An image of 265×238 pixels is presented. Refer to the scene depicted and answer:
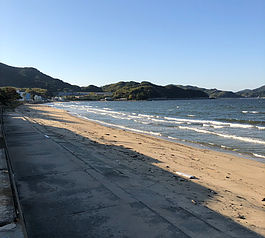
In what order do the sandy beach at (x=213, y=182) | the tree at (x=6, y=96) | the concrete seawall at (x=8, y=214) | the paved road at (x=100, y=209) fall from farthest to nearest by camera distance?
1. the tree at (x=6, y=96)
2. the sandy beach at (x=213, y=182)
3. the paved road at (x=100, y=209)
4. the concrete seawall at (x=8, y=214)

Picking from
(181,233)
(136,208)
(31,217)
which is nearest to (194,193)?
(136,208)

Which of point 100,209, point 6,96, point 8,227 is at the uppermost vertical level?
point 6,96

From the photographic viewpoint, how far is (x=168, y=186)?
6.52 metres

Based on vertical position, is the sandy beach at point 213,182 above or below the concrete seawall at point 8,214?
below

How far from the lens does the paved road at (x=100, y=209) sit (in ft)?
12.1

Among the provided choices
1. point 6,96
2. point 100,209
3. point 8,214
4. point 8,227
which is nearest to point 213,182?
point 100,209

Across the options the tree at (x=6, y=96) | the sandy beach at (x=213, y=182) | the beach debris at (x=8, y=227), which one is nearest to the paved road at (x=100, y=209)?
the sandy beach at (x=213, y=182)

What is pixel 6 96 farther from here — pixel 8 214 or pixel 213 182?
pixel 8 214

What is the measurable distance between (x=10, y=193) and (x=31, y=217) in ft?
1.74

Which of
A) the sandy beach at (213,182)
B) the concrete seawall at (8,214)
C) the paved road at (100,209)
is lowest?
the sandy beach at (213,182)

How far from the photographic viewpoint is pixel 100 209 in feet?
14.2

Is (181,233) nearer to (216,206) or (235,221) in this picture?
(235,221)

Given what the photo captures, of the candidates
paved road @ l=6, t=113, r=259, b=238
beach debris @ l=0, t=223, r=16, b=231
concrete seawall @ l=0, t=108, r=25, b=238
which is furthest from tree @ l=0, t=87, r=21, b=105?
beach debris @ l=0, t=223, r=16, b=231

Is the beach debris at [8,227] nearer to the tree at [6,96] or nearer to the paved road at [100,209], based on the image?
the paved road at [100,209]
